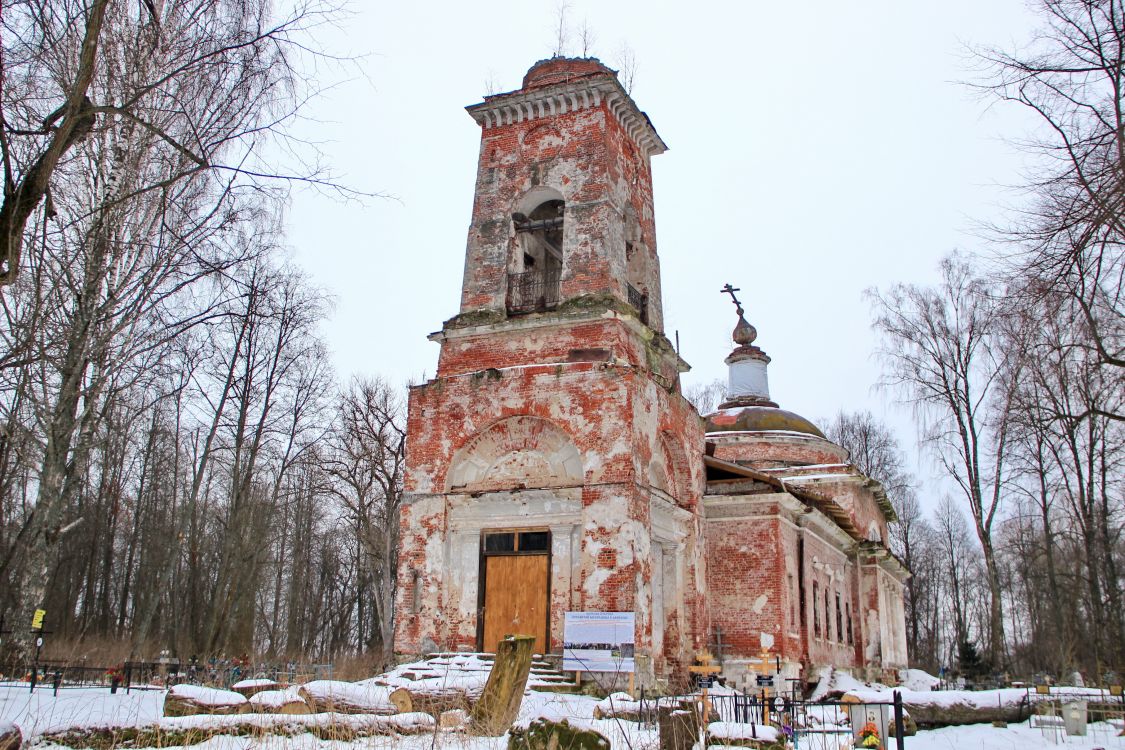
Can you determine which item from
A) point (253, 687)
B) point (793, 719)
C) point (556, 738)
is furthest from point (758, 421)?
point (556, 738)

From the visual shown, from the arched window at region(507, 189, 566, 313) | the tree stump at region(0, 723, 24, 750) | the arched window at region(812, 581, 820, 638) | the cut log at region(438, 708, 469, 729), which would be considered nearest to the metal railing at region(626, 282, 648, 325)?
the arched window at region(507, 189, 566, 313)

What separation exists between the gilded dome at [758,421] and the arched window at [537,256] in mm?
11770

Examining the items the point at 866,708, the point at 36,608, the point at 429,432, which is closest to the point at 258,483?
the point at 429,432

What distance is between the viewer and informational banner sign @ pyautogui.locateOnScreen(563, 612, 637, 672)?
14445 mm

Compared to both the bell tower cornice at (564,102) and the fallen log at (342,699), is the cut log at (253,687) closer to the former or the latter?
the fallen log at (342,699)

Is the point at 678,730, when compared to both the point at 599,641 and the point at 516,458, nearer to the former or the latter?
the point at 599,641

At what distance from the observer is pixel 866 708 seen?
37.5ft

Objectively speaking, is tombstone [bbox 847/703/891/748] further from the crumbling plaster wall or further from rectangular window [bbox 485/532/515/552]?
rectangular window [bbox 485/532/515/552]

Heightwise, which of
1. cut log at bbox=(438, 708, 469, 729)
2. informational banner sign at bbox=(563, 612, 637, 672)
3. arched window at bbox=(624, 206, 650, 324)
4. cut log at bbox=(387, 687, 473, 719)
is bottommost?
cut log at bbox=(387, 687, 473, 719)

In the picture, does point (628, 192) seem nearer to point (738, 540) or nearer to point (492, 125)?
point (492, 125)

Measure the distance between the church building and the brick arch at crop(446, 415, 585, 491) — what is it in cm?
4

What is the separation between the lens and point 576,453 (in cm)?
1622

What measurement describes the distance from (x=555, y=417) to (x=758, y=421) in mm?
15181

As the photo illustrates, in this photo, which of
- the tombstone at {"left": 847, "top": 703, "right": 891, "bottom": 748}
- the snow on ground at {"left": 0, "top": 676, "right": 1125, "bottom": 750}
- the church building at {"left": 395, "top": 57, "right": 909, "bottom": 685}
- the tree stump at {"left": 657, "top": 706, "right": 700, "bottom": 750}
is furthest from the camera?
the church building at {"left": 395, "top": 57, "right": 909, "bottom": 685}
